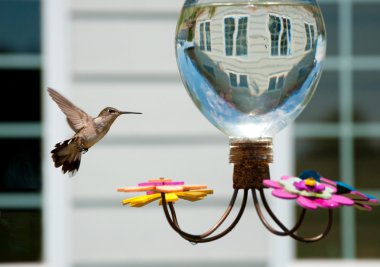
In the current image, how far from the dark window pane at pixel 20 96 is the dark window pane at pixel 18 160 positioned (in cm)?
9

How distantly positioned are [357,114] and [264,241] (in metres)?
0.62

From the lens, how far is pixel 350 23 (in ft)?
13.4

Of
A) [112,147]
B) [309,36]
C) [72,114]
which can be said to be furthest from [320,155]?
[309,36]

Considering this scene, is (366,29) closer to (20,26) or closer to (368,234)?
(368,234)

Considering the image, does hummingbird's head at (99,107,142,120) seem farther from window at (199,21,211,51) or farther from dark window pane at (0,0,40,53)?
dark window pane at (0,0,40,53)

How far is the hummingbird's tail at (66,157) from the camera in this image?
190 centimetres

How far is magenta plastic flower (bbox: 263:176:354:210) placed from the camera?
5.08 feet

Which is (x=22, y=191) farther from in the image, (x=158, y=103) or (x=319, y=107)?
(x=319, y=107)

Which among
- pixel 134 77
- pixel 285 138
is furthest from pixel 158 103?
pixel 285 138

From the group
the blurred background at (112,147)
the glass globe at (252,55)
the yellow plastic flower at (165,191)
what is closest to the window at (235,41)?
the glass globe at (252,55)

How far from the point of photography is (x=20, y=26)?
4023 mm

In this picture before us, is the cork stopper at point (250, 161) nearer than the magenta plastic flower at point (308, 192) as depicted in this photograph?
No

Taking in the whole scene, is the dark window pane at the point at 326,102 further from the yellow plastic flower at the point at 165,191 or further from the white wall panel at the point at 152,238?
the yellow plastic flower at the point at 165,191

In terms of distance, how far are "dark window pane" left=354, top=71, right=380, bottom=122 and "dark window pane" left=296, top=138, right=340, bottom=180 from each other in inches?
5.9
